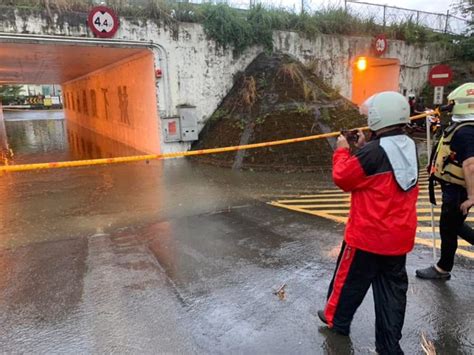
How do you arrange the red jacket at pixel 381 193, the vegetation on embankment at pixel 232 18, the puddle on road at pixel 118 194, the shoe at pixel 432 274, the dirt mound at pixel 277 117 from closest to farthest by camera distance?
the red jacket at pixel 381 193 → the shoe at pixel 432 274 → the puddle on road at pixel 118 194 → the vegetation on embankment at pixel 232 18 → the dirt mound at pixel 277 117

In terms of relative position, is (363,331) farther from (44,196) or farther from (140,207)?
(44,196)

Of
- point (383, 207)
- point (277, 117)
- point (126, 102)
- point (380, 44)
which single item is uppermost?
point (380, 44)

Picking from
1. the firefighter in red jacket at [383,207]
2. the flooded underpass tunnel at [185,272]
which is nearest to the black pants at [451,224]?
the flooded underpass tunnel at [185,272]

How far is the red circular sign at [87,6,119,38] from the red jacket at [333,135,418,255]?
29.5ft

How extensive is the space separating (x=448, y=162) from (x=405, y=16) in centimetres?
1523

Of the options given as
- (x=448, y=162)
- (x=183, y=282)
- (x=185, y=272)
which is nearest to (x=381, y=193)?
(x=448, y=162)

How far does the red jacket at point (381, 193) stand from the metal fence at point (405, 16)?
13.7 m

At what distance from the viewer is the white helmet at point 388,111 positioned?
2.41 meters

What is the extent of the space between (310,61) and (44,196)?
9.49 metres

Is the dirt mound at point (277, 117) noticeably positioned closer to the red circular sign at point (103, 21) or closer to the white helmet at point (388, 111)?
the red circular sign at point (103, 21)

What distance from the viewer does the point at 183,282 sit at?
3.76 meters

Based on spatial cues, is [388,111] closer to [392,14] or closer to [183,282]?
[183,282]

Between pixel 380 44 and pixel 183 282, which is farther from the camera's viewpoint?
pixel 380 44

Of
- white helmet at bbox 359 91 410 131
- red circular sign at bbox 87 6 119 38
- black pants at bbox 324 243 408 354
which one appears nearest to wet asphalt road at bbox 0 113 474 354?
black pants at bbox 324 243 408 354
